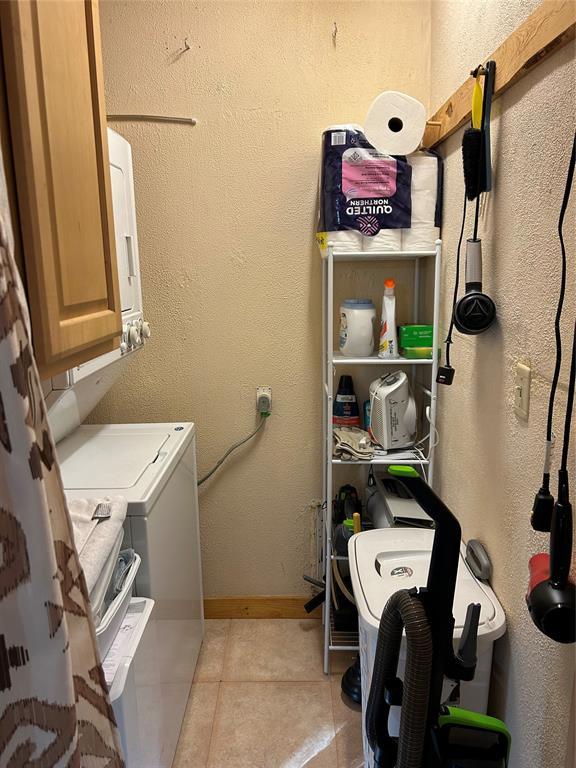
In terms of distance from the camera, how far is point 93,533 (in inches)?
44.4

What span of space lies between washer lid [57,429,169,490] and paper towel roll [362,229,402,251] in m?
0.97

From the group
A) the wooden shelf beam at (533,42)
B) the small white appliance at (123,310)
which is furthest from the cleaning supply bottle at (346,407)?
the wooden shelf beam at (533,42)

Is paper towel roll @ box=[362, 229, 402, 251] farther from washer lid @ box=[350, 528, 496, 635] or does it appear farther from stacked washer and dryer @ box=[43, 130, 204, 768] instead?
washer lid @ box=[350, 528, 496, 635]

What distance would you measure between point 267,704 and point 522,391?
1.50 metres

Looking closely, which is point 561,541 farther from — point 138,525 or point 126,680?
point 138,525

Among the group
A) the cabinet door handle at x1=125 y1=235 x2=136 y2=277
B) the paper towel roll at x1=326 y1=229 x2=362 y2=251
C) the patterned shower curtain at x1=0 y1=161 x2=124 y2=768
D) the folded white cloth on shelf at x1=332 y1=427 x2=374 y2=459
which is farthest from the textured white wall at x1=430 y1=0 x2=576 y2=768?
the cabinet door handle at x1=125 y1=235 x2=136 y2=277

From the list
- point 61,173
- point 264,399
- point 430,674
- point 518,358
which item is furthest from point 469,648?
point 264,399

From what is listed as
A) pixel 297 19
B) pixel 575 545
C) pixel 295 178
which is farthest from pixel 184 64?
pixel 575 545

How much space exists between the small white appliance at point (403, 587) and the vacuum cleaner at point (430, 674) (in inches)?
7.9

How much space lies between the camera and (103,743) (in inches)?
30.0

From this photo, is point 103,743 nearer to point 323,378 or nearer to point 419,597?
point 419,597

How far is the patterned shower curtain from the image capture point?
1.90 feet

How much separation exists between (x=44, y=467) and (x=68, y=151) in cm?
56

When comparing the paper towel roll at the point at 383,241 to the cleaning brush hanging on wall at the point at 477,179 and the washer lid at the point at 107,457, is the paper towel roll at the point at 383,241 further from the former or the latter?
the washer lid at the point at 107,457
